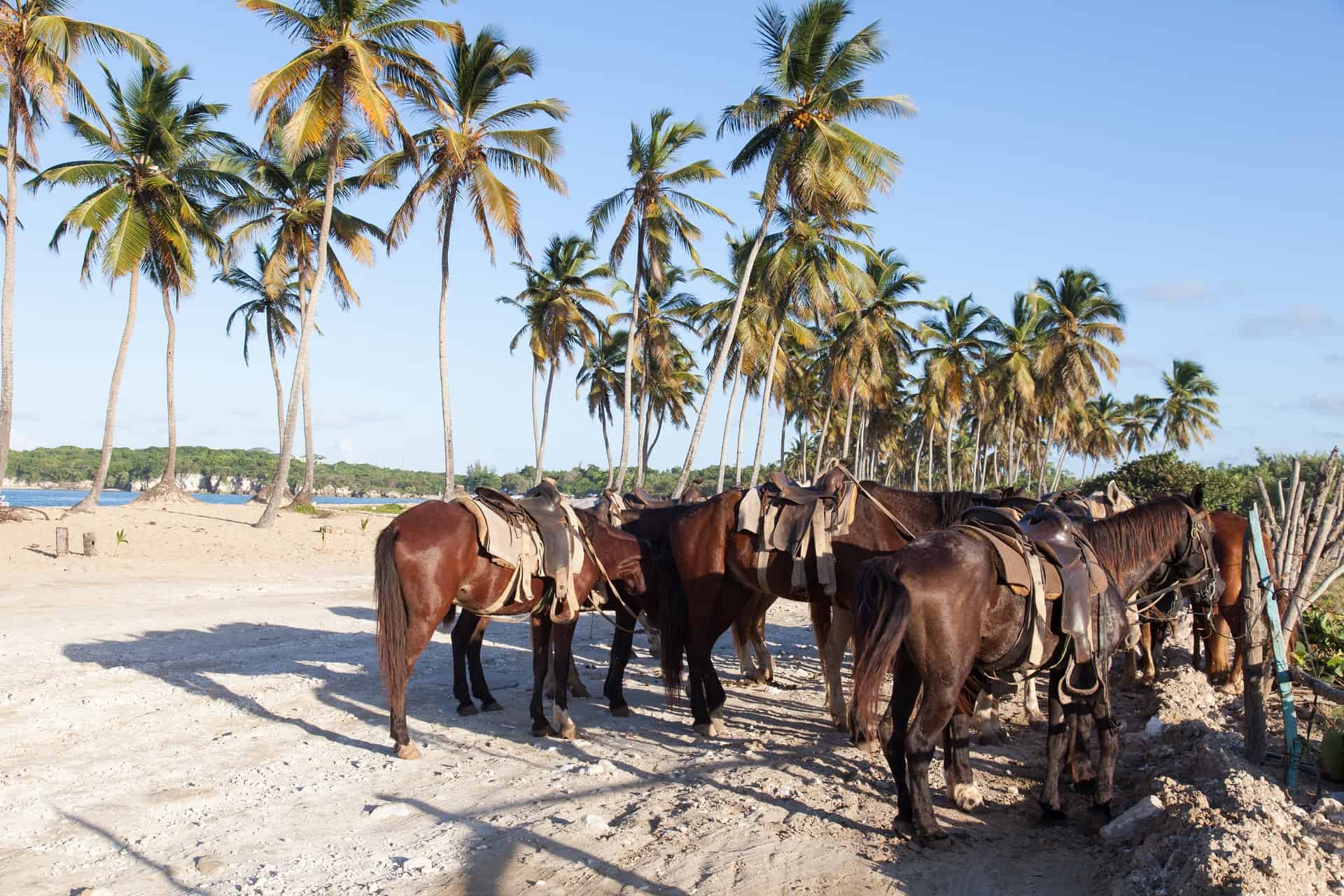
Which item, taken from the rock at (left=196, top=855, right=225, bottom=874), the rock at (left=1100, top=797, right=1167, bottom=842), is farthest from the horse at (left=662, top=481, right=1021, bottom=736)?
the rock at (left=196, top=855, right=225, bottom=874)

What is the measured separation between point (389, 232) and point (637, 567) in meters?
18.8

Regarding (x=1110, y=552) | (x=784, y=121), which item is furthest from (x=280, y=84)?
(x=1110, y=552)

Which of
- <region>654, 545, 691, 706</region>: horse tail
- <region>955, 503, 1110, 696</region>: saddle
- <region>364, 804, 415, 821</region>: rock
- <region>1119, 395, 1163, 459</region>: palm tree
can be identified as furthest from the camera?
<region>1119, 395, 1163, 459</region>: palm tree

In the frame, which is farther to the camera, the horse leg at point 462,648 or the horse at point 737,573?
the horse leg at point 462,648

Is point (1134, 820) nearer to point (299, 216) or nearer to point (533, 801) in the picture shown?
point (533, 801)

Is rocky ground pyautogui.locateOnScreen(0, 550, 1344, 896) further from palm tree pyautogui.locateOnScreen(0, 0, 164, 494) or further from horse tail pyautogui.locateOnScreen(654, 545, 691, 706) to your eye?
palm tree pyautogui.locateOnScreen(0, 0, 164, 494)

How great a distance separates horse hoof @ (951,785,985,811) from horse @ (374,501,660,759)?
313 centimetres

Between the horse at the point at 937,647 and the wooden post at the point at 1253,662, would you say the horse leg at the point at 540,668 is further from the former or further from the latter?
the wooden post at the point at 1253,662

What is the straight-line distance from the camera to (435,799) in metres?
5.82

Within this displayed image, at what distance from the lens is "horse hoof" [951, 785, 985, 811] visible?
5566 mm

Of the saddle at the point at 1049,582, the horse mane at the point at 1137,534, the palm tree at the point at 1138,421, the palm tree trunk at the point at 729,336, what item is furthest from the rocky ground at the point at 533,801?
the palm tree at the point at 1138,421

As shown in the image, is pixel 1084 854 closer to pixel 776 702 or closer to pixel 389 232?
pixel 776 702

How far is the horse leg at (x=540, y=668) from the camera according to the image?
7.43 meters

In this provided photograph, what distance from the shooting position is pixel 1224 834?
410 centimetres
